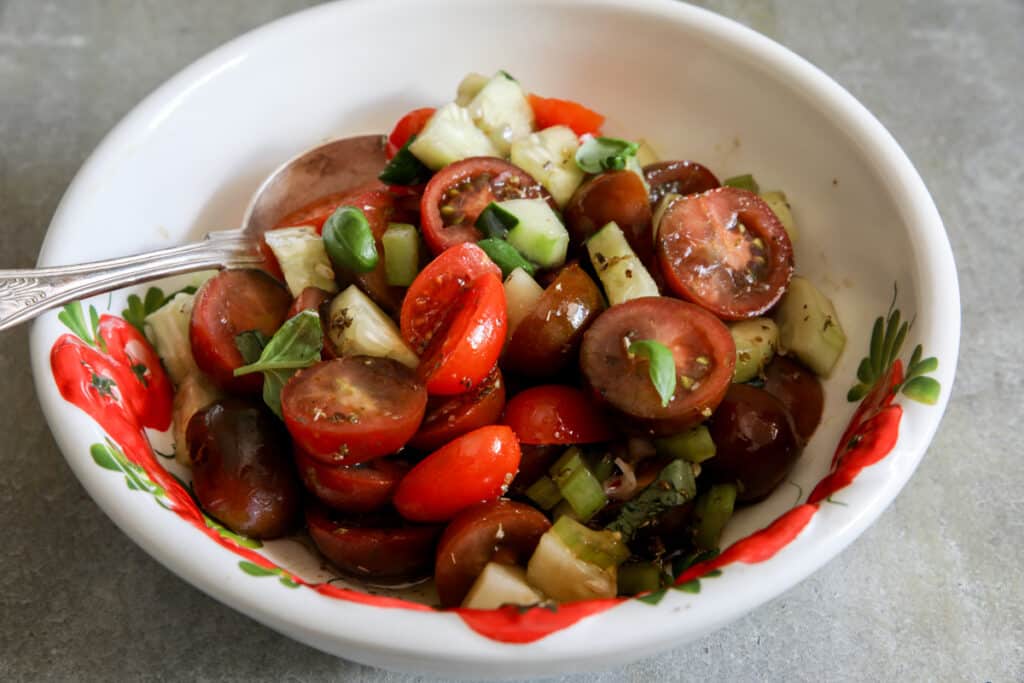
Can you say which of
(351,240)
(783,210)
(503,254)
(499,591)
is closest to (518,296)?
(503,254)

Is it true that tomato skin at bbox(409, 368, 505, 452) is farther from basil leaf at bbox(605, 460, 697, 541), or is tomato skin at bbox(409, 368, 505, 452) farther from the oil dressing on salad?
basil leaf at bbox(605, 460, 697, 541)

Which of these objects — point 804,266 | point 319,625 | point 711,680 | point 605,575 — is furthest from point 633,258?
point 319,625

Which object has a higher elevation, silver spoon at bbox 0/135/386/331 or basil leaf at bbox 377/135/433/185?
basil leaf at bbox 377/135/433/185

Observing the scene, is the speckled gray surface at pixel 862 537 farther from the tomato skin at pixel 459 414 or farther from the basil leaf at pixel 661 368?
the basil leaf at pixel 661 368

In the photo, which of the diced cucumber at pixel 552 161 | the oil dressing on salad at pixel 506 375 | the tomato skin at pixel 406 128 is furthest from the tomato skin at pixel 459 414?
the tomato skin at pixel 406 128

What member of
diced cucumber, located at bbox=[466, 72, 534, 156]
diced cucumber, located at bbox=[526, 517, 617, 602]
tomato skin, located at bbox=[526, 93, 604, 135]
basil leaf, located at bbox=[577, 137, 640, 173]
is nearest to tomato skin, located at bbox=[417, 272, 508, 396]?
diced cucumber, located at bbox=[526, 517, 617, 602]
